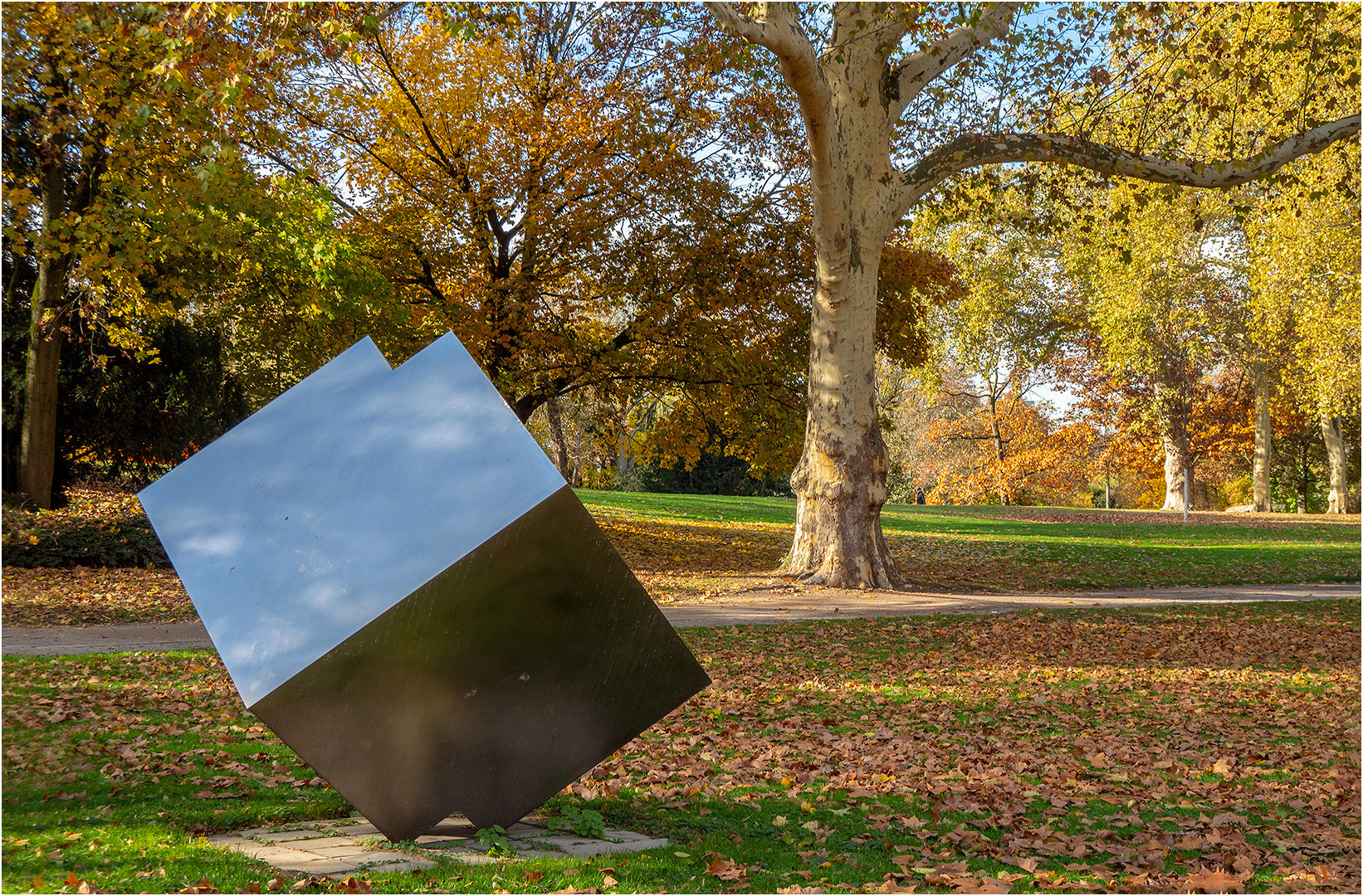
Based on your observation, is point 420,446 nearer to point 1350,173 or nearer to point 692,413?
point 692,413

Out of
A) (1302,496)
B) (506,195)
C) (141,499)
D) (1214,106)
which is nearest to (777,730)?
(141,499)

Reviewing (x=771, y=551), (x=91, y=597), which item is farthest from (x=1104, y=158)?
(x=91, y=597)

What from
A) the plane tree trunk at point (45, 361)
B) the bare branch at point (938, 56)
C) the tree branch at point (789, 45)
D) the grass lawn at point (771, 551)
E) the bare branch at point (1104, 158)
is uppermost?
the bare branch at point (938, 56)

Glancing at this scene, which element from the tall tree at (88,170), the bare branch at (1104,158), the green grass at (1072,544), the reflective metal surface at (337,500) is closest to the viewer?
the reflective metal surface at (337,500)

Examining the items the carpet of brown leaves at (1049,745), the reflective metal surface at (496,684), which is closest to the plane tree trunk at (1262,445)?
the carpet of brown leaves at (1049,745)

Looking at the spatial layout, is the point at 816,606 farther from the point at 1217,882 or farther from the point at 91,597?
the point at 91,597

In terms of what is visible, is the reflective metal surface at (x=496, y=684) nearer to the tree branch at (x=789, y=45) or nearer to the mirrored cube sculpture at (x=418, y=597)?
the mirrored cube sculpture at (x=418, y=597)

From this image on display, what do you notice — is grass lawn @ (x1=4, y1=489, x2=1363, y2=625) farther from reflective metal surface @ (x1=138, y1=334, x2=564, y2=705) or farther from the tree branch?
reflective metal surface @ (x1=138, y1=334, x2=564, y2=705)

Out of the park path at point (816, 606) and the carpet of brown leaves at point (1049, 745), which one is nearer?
the carpet of brown leaves at point (1049, 745)

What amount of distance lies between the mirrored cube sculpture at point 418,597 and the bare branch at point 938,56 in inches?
444

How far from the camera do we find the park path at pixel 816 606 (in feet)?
33.8

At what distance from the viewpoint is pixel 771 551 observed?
2089cm

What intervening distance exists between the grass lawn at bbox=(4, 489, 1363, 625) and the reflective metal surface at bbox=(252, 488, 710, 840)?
9246 millimetres

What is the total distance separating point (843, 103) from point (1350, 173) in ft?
31.8
